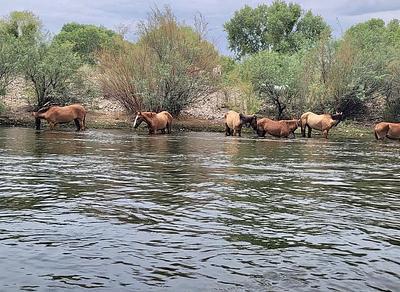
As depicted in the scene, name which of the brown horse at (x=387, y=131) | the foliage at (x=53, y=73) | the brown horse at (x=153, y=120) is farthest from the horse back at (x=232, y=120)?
the foliage at (x=53, y=73)

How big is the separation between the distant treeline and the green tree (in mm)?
33419

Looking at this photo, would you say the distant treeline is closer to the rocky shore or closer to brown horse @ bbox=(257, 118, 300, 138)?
the rocky shore

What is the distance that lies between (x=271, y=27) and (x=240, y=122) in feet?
171

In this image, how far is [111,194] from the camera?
1017 centimetres

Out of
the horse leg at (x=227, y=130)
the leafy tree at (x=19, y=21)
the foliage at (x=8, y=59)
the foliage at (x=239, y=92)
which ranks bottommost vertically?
the horse leg at (x=227, y=130)

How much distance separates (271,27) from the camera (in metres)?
80.8

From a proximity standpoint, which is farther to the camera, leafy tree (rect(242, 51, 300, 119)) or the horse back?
leafy tree (rect(242, 51, 300, 119))

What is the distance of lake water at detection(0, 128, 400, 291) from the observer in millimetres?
5512

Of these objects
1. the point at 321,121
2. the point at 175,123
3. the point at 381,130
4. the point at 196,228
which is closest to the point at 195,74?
the point at 175,123

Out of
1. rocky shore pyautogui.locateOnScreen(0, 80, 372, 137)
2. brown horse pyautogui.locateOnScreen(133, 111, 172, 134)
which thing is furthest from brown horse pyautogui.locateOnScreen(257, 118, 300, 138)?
rocky shore pyautogui.locateOnScreen(0, 80, 372, 137)

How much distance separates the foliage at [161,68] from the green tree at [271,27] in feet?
128

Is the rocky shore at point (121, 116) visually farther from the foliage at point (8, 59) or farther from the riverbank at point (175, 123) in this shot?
the foliage at point (8, 59)

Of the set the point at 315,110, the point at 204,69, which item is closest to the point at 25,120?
the point at 204,69

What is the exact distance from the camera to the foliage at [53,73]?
3941cm
